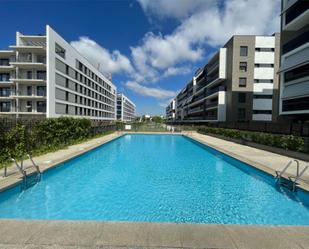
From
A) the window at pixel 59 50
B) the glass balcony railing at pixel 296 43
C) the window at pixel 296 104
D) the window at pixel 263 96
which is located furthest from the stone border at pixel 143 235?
the window at pixel 263 96

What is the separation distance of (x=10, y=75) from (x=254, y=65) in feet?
149

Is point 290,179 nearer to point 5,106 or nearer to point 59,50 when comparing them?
point 59,50

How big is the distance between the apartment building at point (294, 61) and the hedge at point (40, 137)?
23.7 meters

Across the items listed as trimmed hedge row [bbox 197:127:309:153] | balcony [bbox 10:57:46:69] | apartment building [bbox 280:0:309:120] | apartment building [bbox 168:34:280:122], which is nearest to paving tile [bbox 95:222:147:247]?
trimmed hedge row [bbox 197:127:309:153]

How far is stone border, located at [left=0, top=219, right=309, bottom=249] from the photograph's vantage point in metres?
3.27

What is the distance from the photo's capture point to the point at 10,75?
34.8 metres

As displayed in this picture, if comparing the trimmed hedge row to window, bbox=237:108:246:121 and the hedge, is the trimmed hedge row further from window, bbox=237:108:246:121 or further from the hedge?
the hedge

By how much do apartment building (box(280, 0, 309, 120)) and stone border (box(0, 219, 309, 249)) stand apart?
21105 mm

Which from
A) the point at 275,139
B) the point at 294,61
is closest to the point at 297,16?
the point at 294,61

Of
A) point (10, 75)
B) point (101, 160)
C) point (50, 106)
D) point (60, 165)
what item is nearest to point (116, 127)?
point (50, 106)

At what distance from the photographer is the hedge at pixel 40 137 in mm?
9555

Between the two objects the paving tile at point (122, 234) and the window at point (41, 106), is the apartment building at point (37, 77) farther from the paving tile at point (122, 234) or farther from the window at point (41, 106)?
the paving tile at point (122, 234)

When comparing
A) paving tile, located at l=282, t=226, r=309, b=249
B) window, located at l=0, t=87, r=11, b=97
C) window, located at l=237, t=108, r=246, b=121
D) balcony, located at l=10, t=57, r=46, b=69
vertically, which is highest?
balcony, located at l=10, t=57, r=46, b=69

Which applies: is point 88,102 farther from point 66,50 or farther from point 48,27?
point 48,27
